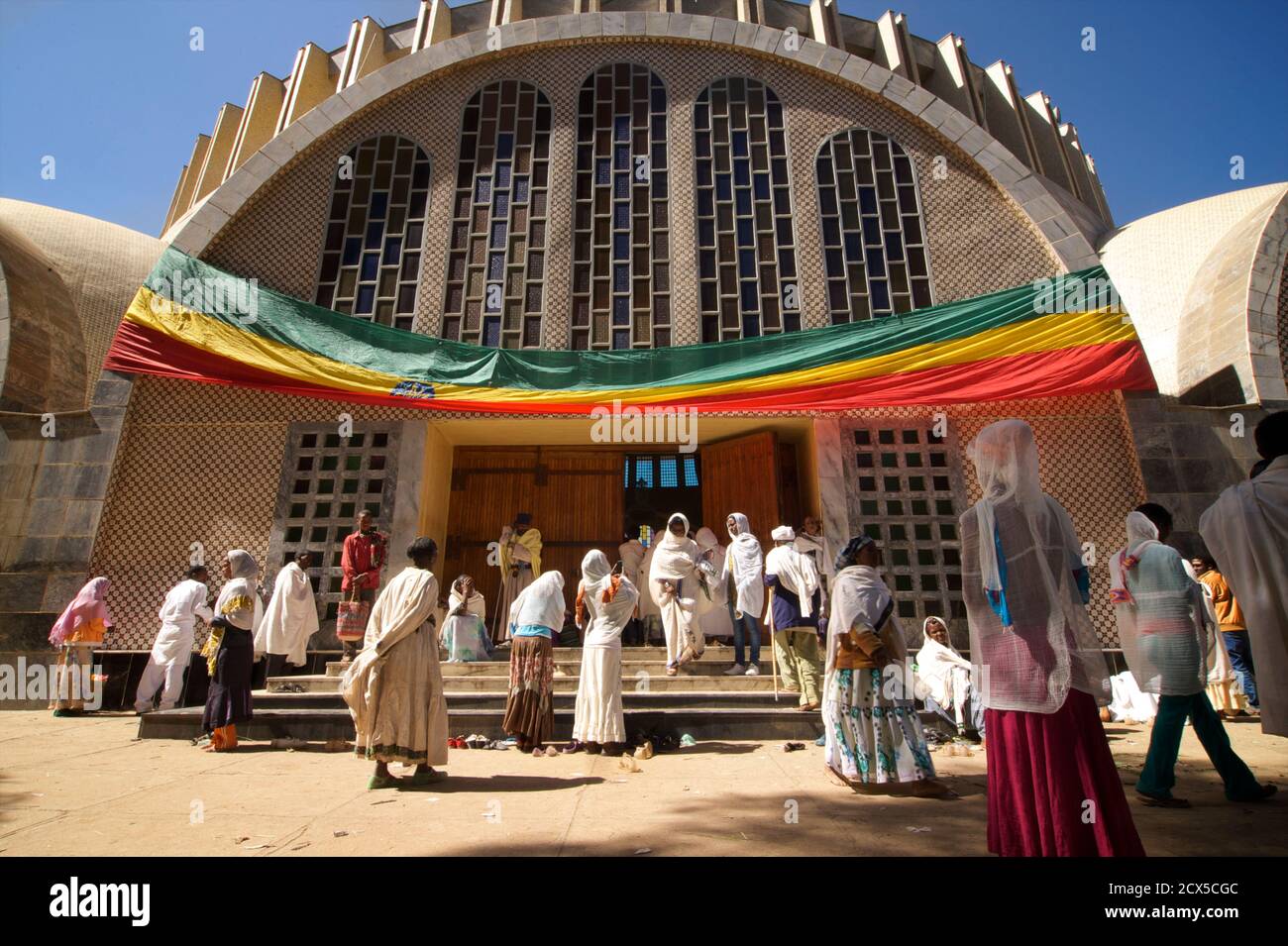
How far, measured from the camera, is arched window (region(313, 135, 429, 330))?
941 centimetres

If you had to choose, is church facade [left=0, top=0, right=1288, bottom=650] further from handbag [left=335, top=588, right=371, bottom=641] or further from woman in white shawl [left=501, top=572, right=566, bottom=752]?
woman in white shawl [left=501, top=572, right=566, bottom=752]

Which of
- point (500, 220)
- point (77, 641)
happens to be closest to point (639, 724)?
point (77, 641)

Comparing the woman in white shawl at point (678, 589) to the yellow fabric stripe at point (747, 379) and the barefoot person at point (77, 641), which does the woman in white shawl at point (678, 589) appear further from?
the barefoot person at point (77, 641)

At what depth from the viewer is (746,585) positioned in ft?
22.0

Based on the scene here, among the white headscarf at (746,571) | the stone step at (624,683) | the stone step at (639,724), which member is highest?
the white headscarf at (746,571)

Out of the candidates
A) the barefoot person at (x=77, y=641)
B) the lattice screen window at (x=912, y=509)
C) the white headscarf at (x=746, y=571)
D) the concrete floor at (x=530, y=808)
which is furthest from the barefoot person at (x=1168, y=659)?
the barefoot person at (x=77, y=641)

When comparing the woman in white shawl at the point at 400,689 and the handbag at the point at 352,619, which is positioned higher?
the handbag at the point at 352,619

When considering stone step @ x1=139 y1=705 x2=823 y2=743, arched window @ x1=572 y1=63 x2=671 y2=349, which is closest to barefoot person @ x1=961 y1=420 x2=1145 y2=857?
stone step @ x1=139 y1=705 x2=823 y2=743

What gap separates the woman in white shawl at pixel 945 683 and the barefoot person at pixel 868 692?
1.80 metres

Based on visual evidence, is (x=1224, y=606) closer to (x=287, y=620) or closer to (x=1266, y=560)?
(x=1266, y=560)

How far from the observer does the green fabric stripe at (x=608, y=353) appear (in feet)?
27.5

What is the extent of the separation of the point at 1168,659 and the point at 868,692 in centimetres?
147

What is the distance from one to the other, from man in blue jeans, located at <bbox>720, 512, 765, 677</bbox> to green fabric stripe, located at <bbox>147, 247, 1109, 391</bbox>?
7.26 feet
